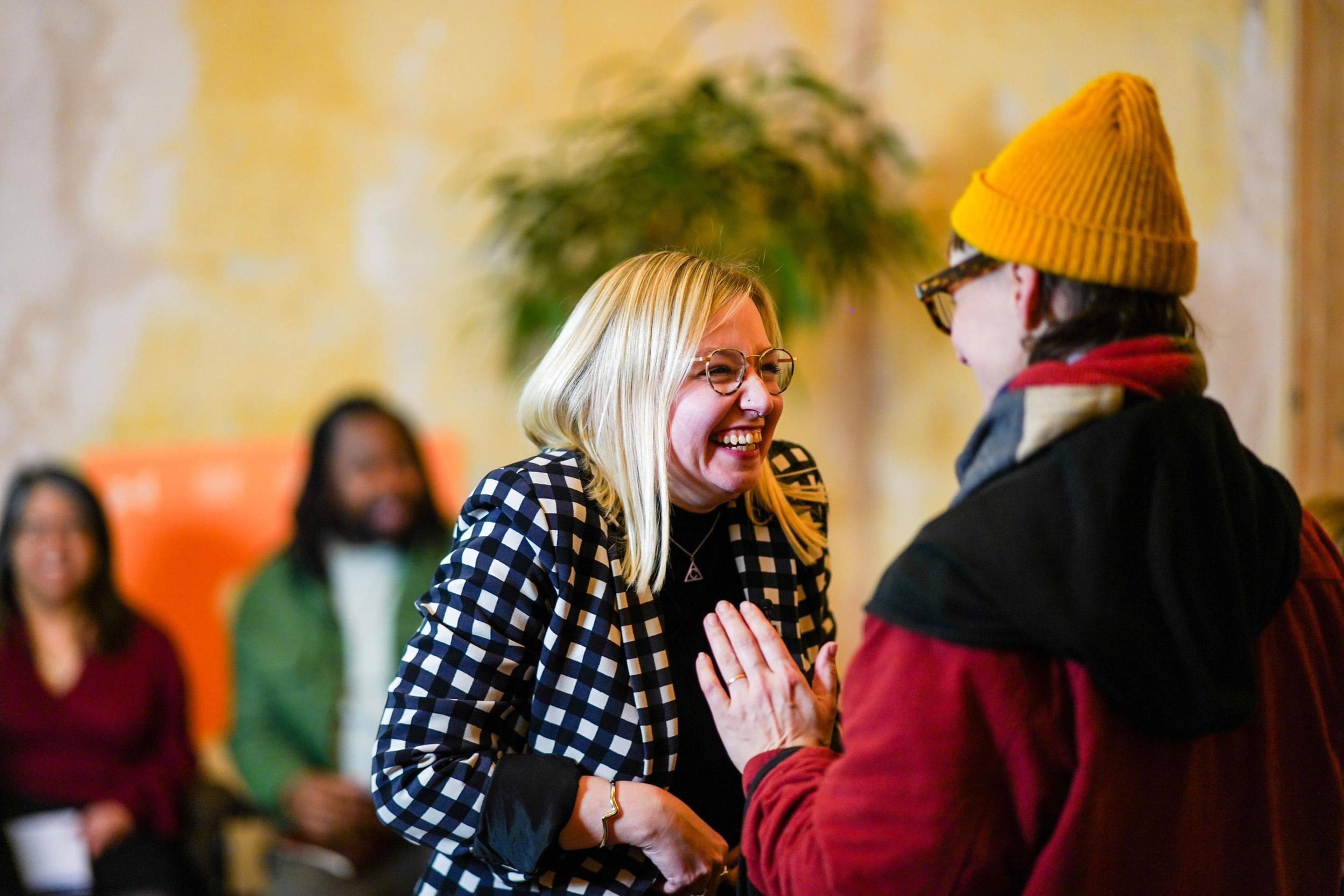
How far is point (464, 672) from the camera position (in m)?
1.23

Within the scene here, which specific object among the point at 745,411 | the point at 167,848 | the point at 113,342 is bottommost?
the point at 167,848

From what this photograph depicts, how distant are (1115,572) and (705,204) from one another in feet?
6.75

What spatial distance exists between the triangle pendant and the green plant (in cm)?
142

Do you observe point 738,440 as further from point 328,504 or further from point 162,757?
point 162,757

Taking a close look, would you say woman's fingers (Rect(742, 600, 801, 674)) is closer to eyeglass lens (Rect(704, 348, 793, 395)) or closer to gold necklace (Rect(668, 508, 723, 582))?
gold necklace (Rect(668, 508, 723, 582))

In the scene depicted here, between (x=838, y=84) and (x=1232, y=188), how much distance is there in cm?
136

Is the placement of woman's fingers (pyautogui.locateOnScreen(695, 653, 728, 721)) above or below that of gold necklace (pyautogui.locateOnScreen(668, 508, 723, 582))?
below

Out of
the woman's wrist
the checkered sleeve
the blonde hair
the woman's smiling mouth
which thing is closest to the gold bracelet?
the woman's wrist

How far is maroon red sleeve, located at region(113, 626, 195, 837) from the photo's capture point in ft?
9.05

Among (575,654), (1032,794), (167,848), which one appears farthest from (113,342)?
(1032,794)

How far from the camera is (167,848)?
277 centimetres

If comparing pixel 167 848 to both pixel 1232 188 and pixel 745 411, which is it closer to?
pixel 745 411

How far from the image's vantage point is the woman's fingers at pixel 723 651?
1.25m

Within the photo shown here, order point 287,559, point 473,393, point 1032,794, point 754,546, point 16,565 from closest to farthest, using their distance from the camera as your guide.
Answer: point 1032,794, point 754,546, point 16,565, point 287,559, point 473,393
